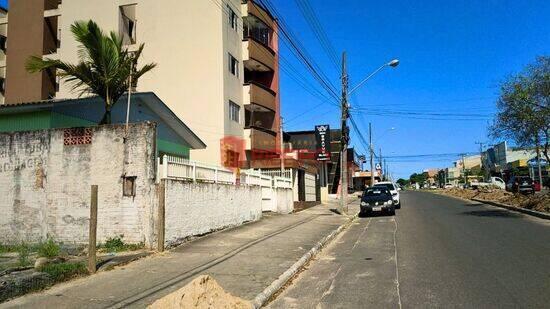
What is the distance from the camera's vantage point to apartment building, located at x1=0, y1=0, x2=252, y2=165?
2925cm

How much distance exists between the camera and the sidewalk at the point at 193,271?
7375mm

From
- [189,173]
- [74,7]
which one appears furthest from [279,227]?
[74,7]

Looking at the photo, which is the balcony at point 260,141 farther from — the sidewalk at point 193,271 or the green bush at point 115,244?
the green bush at point 115,244

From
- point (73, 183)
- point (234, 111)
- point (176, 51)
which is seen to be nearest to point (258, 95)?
point (234, 111)

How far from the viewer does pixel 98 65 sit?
13.8 meters

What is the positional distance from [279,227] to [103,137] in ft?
23.4

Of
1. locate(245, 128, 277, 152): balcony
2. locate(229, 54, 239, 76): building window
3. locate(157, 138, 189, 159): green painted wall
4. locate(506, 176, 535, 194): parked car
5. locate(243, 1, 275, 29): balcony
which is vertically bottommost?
locate(506, 176, 535, 194): parked car

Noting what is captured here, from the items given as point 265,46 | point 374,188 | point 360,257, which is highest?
point 265,46

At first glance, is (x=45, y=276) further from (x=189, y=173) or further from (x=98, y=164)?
(x=189, y=173)

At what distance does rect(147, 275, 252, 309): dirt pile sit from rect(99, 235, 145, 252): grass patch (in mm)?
5627

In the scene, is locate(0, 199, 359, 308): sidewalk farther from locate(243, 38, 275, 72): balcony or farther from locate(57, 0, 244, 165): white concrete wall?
locate(243, 38, 275, 72): balcony

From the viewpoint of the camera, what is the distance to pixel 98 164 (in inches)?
484

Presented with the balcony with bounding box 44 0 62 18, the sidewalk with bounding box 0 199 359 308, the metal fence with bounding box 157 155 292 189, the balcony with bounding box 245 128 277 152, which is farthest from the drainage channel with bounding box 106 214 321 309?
the balcony with bounding box 44 0 62 18

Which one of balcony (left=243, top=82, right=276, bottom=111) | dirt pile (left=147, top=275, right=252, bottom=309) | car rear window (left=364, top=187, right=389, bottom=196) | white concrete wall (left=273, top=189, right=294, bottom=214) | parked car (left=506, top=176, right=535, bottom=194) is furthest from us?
parked car (left=506, top=176, right=535, bottom=194)
